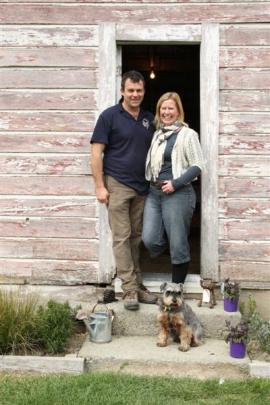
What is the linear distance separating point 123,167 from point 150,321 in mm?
1424

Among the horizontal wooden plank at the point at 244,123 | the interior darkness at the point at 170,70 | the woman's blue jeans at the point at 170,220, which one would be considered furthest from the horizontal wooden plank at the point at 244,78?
the interior darkness at the point at 170,70

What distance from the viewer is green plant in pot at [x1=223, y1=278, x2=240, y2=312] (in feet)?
17.1

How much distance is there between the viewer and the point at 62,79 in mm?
5613

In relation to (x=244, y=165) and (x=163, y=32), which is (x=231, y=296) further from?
(x=163, y=32)

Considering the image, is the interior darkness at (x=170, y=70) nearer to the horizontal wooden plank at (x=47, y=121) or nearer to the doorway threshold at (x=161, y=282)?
the doorway threshold at (x=161, y=282)

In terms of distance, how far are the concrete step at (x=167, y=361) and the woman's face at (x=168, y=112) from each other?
2.00 meters

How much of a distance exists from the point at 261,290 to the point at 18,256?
245 cm

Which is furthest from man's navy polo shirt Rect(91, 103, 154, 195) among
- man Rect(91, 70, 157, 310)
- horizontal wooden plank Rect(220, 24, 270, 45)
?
horizontal wooden plank Rect(220, 24, 270, 45)

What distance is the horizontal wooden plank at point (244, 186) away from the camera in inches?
219

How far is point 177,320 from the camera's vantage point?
482cm

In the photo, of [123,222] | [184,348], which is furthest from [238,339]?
[123,222]

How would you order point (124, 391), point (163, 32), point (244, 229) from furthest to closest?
point (244, 229)
point (163, 32)
point (124, 391)

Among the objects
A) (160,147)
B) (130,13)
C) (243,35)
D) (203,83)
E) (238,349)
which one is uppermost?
(130,13)

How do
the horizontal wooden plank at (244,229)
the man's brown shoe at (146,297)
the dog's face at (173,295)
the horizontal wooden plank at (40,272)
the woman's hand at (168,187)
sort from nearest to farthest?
the dog's face at (173,295), the woman's hand at (168,187), the man's brown shoe at (146,297), the horizontal wooden plank at (244,229), the horizontal wooden plank at (40,272)
